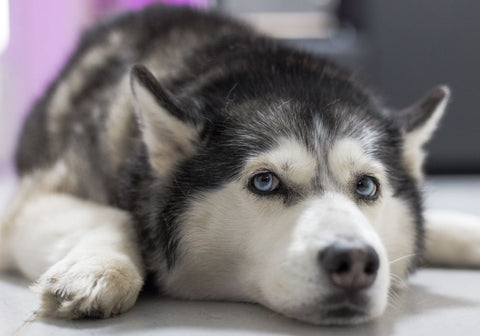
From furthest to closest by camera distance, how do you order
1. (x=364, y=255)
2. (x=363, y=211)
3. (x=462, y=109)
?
(x=462, y=109) < (x=363, y=211) < (x=364, y=255)

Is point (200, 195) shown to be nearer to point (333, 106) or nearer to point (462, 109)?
point (333, 106)

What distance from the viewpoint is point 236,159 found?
6.51 ft

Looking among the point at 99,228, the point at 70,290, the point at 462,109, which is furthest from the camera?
the point at 462,109

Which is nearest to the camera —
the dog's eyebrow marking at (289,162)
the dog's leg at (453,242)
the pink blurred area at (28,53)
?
the dog's eyebrow marking at (289,162)

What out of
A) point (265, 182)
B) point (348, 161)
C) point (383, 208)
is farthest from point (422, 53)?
point (265, 182)

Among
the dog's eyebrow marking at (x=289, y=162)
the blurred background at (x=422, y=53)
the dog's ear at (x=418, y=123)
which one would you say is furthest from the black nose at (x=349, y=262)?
the blurred background at (x=422, y=53)

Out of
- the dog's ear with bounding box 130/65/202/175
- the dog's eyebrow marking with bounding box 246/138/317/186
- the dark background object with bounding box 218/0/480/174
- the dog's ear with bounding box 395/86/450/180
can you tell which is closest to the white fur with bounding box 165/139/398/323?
the dog's eyebrow marking with bounding box 246/138/317/186

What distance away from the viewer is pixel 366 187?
6.56 feet

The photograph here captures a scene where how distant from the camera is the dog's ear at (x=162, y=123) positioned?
198 centimetres

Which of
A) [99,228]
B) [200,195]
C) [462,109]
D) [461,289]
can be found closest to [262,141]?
[200,195]

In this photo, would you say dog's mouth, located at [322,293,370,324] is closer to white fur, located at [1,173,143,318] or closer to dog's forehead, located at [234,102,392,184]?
dog's forehead, located at [234,102,392,184]

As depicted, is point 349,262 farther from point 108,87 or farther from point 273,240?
point 108,87

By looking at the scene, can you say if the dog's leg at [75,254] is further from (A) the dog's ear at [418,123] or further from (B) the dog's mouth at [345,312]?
(A) the dog's ear at [418,123]

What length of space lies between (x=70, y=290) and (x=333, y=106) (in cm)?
97
